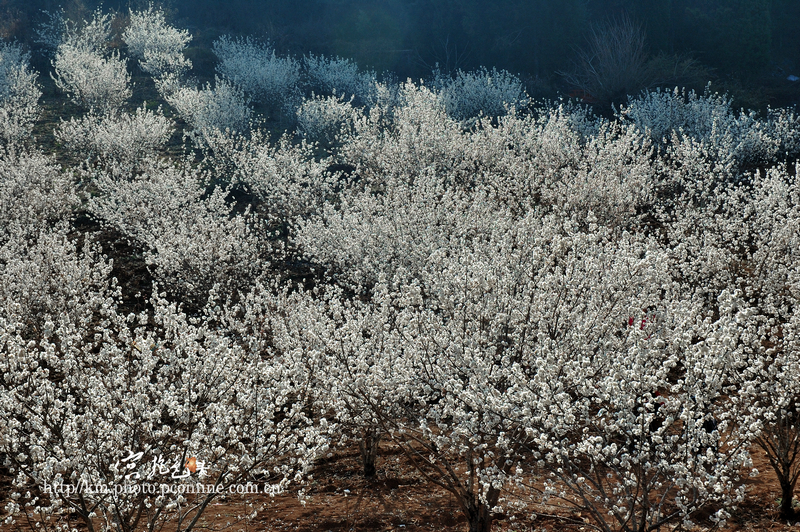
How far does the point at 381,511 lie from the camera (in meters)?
5.09

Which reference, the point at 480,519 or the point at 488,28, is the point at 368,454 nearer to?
the point at 480,519

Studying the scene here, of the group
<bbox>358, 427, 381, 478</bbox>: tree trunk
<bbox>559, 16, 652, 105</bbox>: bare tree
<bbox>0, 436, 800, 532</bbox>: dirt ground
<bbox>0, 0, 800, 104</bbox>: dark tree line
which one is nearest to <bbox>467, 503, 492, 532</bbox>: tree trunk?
<bbox>0, 436, 800, 532</bbox>: dirt ground

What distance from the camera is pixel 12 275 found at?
8078mm

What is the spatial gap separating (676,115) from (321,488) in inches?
641

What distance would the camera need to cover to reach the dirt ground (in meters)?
4.70

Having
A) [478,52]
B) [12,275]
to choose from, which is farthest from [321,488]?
[478,52]

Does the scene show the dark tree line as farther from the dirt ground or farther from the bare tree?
the dirt ground

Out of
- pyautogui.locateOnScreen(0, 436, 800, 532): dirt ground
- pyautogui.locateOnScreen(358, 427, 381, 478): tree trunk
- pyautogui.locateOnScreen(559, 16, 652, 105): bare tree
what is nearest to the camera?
pyautogui.locateOnScreen(0, 436, 800, 532): dirt ground

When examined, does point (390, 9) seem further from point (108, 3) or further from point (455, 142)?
point (455, 142)

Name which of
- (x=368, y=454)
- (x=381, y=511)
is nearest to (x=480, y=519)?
(x=381, y=511)

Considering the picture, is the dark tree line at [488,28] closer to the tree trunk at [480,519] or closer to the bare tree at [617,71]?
the bare tree at [617,71]

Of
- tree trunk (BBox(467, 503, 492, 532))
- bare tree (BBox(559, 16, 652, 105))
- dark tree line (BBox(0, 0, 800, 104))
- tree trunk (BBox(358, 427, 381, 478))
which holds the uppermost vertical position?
dark tree line (BBox(0, 0, 800, 104))

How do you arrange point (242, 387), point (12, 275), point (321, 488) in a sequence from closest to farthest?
point (242, 387) → point (321, 488) → point (12, 275)

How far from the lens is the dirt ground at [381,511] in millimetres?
4695
